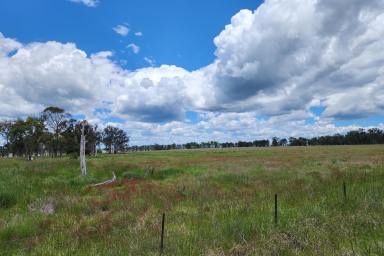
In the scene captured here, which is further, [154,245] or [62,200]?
[62,200]

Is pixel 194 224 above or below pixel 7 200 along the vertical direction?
below

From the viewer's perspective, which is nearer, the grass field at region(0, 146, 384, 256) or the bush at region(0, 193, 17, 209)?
the grass field at region(0, 146, 384, 256)

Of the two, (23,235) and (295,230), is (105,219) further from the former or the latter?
(295,230)

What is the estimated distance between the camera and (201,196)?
50.3ft

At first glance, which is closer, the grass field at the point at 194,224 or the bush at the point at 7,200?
the grass field at the point at 194,224

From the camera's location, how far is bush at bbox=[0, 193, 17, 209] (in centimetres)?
1441

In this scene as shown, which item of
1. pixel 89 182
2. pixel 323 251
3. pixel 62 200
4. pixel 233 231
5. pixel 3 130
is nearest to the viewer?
pixel 323 251

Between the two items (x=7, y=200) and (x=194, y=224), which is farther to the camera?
(x=7, y=200)

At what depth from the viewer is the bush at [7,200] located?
1441 centimetres

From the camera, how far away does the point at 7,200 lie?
1481 centimetres

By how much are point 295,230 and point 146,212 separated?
575 centimetres

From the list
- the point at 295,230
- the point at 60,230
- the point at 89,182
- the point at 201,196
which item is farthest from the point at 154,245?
the point at 89,182

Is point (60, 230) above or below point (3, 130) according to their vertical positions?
below

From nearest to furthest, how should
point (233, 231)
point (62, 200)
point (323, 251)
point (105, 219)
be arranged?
point (323, 251) → point (233, 231) → point (105, 219) → point (62, 200)
